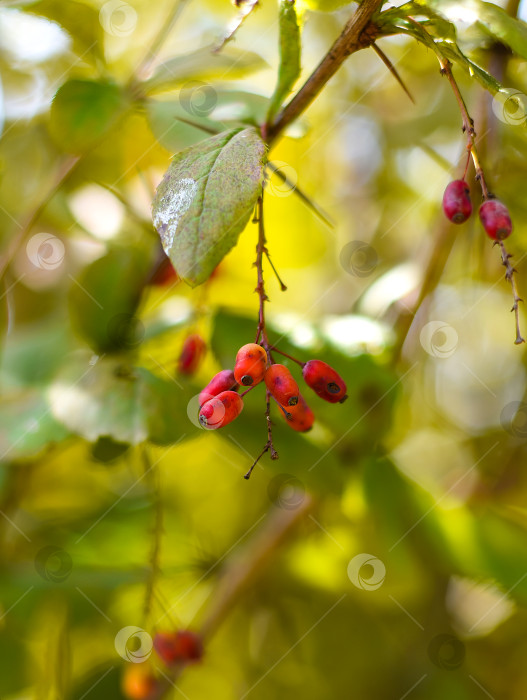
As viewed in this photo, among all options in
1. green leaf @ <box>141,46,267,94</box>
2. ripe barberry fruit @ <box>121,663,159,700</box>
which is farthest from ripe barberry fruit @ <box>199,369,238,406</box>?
ripe barberry fruit @ <box>121,663,159,700</box>

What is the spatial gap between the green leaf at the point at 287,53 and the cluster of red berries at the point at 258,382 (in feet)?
0.82

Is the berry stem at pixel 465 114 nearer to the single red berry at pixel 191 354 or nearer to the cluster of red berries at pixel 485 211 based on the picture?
the cluster of red berries at pixel 485 211

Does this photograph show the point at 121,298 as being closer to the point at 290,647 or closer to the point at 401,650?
the point at 290,647

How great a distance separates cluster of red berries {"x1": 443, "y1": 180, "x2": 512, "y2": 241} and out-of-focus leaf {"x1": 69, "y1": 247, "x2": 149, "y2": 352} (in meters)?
0.46

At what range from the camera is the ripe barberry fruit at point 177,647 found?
885 millimetres

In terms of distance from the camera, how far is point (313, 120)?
4.27 ft

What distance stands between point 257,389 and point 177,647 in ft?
1.25

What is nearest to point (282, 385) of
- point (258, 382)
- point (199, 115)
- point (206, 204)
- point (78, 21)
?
point (258, 382)

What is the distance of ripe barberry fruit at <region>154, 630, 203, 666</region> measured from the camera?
2.90ft

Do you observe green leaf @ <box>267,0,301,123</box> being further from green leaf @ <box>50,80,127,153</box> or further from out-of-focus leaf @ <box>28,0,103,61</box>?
out-of-focus leaf @ <box>28,0,103,61</box>

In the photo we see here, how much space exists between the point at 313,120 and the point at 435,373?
0.56 meters

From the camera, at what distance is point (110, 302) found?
2.93ft

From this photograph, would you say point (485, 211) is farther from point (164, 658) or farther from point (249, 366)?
point (164, 658)

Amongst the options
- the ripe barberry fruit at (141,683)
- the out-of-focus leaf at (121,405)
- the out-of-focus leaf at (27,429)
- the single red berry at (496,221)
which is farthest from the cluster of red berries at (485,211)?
the ripe barberry fruit at (141,683)
